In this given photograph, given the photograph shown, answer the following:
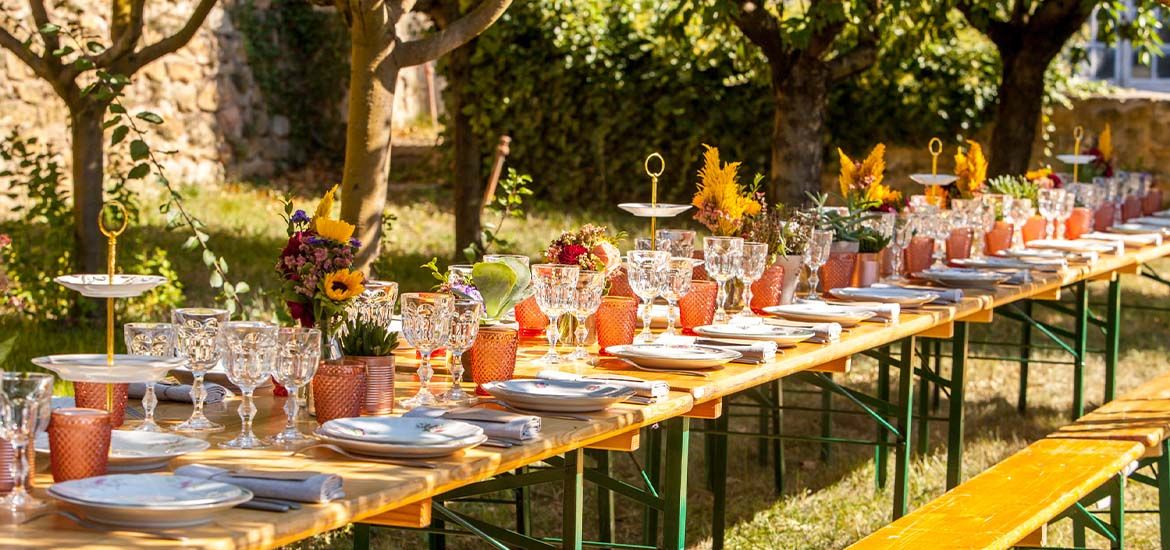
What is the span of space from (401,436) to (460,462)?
105 millimetres

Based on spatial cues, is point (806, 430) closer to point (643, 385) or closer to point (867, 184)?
point (867, 184)

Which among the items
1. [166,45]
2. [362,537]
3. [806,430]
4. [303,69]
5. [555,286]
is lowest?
[806,430]

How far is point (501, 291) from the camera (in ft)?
10.7

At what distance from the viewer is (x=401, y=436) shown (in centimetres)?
237

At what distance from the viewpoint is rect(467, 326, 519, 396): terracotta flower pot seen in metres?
2.96

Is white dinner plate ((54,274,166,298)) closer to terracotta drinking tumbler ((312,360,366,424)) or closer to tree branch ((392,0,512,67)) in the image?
terracotta drinking tumbler ((312,360,366,424))

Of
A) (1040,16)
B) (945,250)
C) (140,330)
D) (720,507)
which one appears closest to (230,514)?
(140,330)

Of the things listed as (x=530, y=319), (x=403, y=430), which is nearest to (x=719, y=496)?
(x=530, y=319)

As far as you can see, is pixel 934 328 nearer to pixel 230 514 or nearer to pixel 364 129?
pixel 364 129

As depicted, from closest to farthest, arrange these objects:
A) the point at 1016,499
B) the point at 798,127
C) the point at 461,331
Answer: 1. the point at 461,331
2. the point at 1016,499
3. the point at 798,127

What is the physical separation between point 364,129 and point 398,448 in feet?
8.72

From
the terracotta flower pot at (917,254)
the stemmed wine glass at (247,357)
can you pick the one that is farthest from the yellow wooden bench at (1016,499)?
the stemmed wine glass at (247,357)

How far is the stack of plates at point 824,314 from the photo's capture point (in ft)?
12.9

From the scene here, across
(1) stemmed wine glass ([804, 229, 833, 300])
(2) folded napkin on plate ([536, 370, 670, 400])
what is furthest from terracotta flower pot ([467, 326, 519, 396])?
(1) stemmed wine glass ([804, 229, 833, 300])
